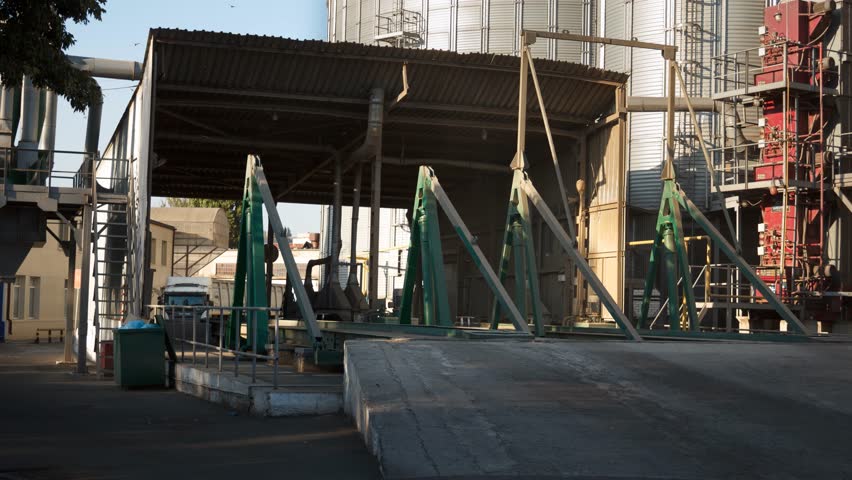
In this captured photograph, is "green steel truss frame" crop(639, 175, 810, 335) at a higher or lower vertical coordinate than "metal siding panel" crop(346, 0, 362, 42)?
lower

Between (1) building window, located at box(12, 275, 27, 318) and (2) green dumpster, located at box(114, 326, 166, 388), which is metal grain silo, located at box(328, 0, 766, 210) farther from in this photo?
(1) building window, located at box(12, 275, 27, 318)

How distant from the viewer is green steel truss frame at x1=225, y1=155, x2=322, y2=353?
13.6 meters

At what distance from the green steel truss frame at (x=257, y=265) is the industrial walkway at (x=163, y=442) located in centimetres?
168

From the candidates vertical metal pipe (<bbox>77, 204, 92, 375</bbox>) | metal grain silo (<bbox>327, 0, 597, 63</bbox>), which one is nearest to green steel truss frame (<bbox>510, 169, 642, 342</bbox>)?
vertical metal pipe (<bbox>77, 204, 92, 375</bbox>)

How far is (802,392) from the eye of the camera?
29.3ft

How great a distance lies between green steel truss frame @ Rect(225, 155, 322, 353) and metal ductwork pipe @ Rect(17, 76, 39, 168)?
315 inches

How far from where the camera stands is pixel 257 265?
15.8m

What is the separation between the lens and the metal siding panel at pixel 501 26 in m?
35.6

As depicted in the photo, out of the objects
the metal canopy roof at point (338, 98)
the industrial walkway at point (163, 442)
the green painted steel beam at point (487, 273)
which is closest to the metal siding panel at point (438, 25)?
the metal canopy roof at point (338, 98)

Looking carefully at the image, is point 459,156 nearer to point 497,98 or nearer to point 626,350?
point 497,98

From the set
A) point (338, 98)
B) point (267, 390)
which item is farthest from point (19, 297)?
point (267, 390)

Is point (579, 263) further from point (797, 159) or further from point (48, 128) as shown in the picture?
point (48, 128)

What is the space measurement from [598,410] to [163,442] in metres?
4.08

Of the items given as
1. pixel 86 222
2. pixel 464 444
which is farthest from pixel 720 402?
pixel 86 222
